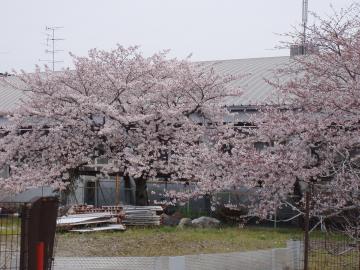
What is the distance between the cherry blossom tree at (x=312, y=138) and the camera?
13.5 meters

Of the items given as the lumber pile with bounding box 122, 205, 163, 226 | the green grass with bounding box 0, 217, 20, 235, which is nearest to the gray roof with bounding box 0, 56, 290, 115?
the lumber pile with bounding box 122, 205, 163, 226

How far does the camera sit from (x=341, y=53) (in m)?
14.2

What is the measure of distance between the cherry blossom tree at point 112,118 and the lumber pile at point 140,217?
1.77 meters

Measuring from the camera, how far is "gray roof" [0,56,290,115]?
2420cm

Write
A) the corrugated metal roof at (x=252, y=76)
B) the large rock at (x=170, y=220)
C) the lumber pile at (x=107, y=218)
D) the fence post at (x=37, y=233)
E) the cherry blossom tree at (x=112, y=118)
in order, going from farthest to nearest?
the corrugated metal roof at (x=252, y=76) < the cherry blossom tree at (x=112, y=118) < the large rock at (x=170, y=220) < the lumber pile at (x=107, y=218) < the fence post at (x=37, y=233)

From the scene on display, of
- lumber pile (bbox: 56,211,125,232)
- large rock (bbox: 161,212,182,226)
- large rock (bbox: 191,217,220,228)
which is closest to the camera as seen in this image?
lumber pile (bbox: 56,211,125,232)

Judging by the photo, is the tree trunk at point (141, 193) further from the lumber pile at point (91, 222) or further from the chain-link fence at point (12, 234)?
the chain-link fence at point (12, 234)

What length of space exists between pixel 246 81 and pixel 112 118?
762 centimetres

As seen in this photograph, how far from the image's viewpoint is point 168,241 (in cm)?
1595

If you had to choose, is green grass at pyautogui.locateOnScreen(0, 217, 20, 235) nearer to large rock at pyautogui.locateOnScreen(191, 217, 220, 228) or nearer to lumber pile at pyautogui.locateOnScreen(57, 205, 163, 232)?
lumber pile at pyautogui.locateOnScreen(57, 205, 163, 232)

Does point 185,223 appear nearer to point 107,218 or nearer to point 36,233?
point 107,218

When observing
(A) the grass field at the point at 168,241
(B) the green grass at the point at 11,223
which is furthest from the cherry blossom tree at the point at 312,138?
(B) the green grass at the point at 11,223

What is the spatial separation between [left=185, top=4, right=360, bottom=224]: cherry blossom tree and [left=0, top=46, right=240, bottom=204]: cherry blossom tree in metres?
3.09

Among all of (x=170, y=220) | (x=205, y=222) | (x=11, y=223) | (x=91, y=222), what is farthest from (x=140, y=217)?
(x=11, y=223)
